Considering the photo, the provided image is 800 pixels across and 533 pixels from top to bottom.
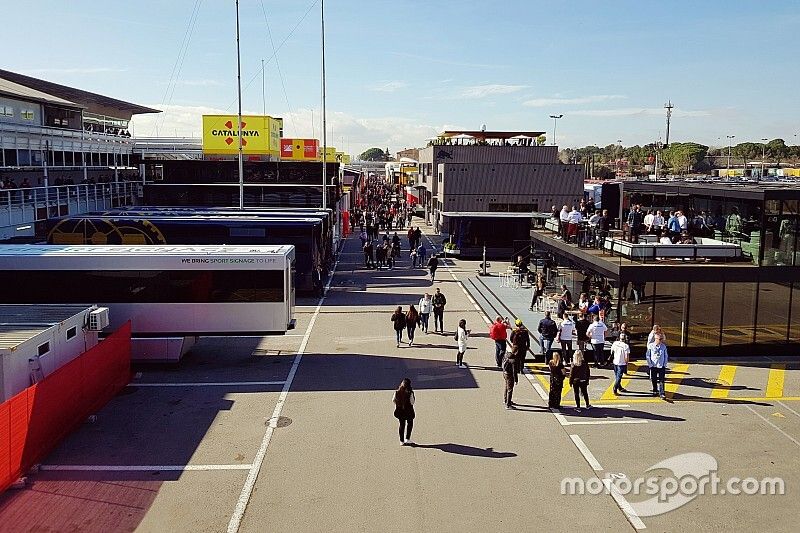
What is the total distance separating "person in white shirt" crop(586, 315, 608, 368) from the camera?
59.4 feet

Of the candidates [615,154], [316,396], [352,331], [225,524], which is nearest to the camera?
[225,524]

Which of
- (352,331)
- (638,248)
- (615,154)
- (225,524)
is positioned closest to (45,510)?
(225,524)

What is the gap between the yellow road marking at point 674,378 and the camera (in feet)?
53.5

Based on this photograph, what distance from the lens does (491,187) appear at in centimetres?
5278

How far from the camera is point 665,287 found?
63.2 ft

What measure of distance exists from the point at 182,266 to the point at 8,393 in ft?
20.8

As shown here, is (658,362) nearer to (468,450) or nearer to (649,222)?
(468,450)

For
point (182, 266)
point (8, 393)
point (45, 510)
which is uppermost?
point (182, 266)

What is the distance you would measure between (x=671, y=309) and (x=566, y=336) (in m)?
3.52

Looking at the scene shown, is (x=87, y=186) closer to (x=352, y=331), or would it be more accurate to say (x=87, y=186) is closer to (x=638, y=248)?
(x=352, y=331)

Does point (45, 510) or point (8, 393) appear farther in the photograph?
point (8, 393)

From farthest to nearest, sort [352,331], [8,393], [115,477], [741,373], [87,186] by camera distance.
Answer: [87,186] → [352,331] → [741,373] → [8,393] → [115,477]

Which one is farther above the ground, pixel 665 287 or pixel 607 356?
pixel 665 287

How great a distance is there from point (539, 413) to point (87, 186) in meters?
31.4
